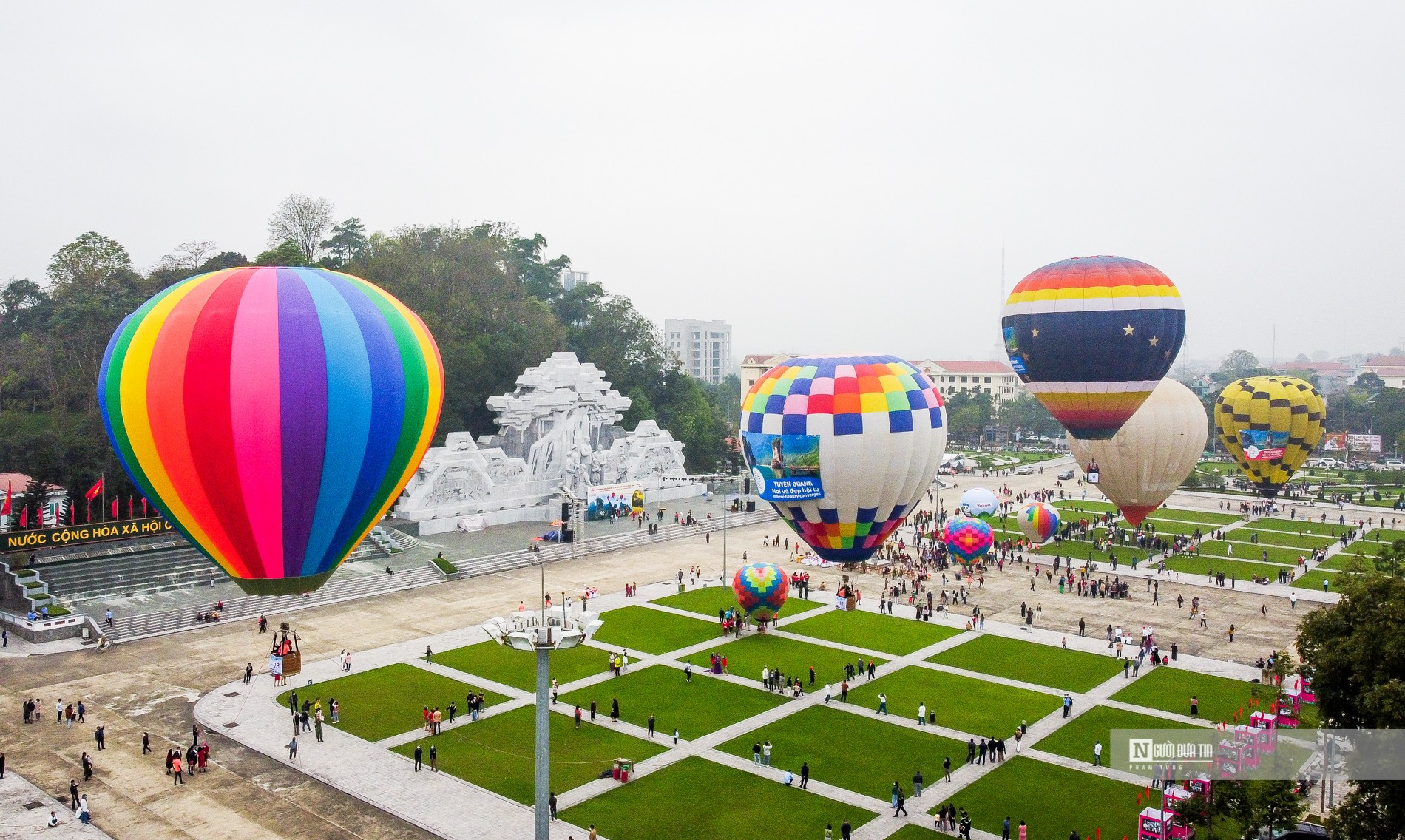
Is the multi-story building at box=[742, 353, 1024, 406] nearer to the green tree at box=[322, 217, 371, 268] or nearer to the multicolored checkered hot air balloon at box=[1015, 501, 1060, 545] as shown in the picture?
the green tree at box=[322, 217, 371, 268]

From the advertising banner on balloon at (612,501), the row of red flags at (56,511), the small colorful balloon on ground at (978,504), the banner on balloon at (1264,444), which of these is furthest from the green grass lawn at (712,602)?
the banner on balloon at (1264,444)

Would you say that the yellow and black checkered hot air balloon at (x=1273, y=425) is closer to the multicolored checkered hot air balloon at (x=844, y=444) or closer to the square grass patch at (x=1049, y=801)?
the multicolored checkered hot air balloon at (x=844, y=444)

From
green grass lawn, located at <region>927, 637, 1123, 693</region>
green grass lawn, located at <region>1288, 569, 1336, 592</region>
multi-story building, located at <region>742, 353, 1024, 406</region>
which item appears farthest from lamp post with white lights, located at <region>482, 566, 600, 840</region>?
multi-story building, located at <region>742, 353, 1024, 406</region>

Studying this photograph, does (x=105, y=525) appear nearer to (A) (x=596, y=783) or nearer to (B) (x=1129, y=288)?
(A) (x=596, y=783)

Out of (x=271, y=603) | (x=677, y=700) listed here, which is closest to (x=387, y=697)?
(x=677, y=700)

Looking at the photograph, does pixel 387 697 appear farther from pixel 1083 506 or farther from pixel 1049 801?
pixel 1083 506
